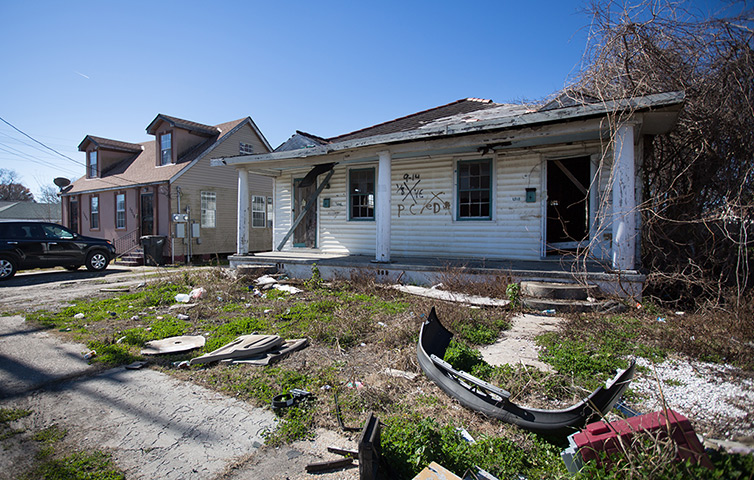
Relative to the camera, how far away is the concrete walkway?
2555 mm

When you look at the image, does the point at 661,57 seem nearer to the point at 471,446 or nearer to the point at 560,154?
the point at 560,154

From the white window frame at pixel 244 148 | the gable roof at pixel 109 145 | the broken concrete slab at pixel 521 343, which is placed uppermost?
→ the gable roof at pixel 109 145

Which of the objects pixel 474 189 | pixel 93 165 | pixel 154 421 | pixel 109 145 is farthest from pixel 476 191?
pixel 93 165

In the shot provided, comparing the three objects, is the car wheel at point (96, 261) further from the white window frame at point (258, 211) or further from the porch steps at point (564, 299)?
the porch steps at point (564, 299)

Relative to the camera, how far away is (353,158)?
933cm

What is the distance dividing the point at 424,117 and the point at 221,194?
11.6 meters

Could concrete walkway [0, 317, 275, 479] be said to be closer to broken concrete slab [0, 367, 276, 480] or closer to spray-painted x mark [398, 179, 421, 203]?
broken concrete slab [0, 367, 276, 480]

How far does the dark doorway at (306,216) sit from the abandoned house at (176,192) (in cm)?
618

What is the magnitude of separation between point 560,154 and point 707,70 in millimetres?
2783

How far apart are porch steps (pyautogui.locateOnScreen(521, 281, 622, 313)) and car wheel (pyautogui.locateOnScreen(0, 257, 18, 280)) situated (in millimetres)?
14595

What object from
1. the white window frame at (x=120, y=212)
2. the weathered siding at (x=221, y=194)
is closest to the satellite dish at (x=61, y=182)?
the white window frame at (x=120, y=212)

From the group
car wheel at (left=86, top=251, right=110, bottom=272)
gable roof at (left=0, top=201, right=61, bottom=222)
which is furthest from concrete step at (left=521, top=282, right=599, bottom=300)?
gable roof at (left=0, top=201, right=61, bottom=222)

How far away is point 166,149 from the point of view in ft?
60.0

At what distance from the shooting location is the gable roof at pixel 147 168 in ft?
56.7
